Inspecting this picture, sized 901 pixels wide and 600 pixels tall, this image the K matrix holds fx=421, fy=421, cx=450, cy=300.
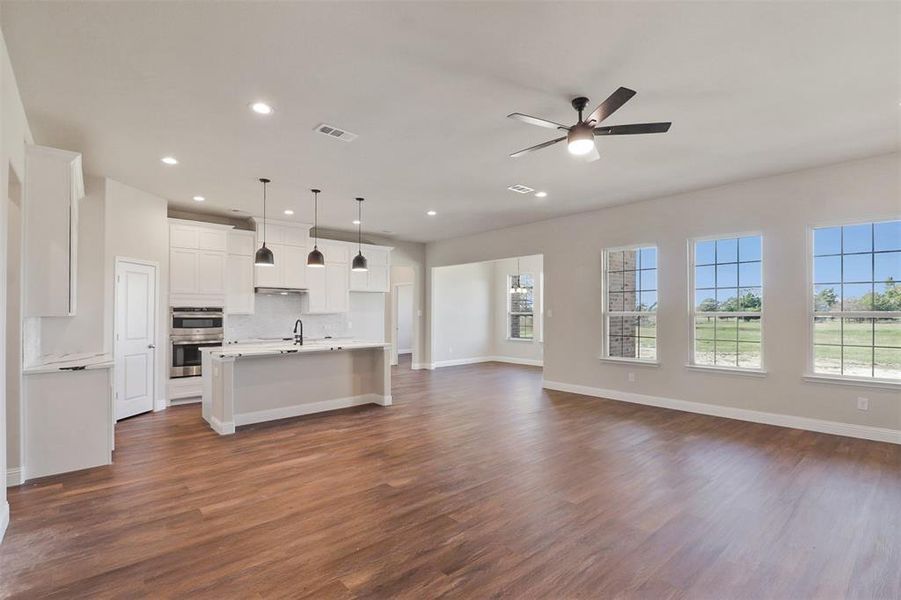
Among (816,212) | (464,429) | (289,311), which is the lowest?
(464,429)

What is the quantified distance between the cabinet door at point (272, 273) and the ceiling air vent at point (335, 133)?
12.6 ft

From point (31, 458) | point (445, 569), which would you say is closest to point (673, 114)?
point (445, 569)

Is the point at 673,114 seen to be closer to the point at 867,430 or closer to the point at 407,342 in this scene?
the point at 867,430

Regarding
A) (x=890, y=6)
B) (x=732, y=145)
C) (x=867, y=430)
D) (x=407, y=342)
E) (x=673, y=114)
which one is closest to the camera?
(x=890, y=6)

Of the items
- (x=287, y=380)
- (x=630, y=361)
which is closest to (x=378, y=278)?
(x=287, y=380)

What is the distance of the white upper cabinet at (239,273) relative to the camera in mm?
6699

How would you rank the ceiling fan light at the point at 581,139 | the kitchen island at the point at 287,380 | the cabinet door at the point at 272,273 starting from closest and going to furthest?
the ceiling fan light at the point at 581,139 < the kitchen island at the point at 287,380 < the cabinet door at the point at 272,273

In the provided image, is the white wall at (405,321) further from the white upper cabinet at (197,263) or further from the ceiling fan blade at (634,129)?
the ceiling fan blade at (634,129)

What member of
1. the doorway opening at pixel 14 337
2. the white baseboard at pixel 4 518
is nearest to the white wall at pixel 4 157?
the white baseboard at pixel 4 518

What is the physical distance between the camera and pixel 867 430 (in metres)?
4.41

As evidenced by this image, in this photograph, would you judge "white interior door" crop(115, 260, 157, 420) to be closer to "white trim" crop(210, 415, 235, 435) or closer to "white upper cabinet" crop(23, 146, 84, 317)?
"white trim" crop(210, 415, 235, 435)

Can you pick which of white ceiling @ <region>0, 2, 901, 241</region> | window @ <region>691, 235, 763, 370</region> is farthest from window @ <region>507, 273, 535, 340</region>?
white ceiling @ <region>0, 2, 901, 241</region>

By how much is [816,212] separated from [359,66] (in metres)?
5.15

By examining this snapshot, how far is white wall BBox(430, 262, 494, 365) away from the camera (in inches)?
394
